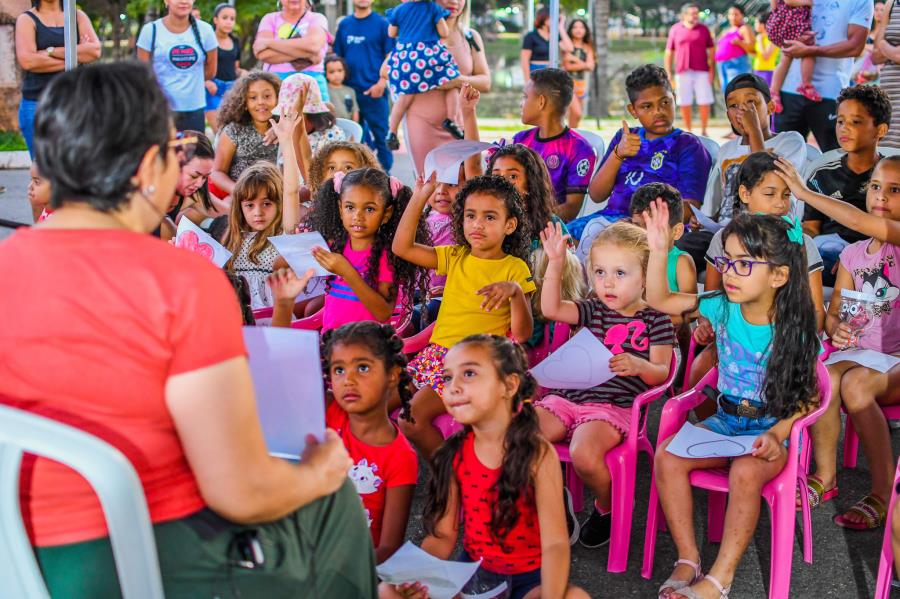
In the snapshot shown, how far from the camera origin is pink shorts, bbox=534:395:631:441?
10.2 feet

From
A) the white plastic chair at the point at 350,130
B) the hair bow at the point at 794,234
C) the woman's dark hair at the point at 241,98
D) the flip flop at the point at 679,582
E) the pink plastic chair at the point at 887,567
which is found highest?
the woman's dark hair at the point at 241,98

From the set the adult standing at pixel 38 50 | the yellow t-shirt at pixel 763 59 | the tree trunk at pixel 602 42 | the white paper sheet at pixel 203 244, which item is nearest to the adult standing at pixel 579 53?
the yellow t-shirt at pixel 763 59

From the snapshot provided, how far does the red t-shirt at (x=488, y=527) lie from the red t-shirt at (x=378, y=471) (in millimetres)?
207

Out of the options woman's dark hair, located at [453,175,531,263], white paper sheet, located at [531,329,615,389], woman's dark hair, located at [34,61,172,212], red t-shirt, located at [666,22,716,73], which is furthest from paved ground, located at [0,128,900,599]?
red t-shirt, located at [666,22,716,73]

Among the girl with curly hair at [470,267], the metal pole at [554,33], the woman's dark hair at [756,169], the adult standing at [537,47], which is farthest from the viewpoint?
the adult standing at [537,47]

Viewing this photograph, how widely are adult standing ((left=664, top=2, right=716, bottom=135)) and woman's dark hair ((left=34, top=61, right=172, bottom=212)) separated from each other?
11799 millimetres

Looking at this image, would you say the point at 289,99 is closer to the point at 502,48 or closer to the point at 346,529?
the point at 346,529

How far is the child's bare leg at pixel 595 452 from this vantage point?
9.86 ft

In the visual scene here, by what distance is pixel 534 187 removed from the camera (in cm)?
410

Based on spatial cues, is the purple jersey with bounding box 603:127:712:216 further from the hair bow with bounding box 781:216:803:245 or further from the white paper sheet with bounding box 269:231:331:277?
the white paper sheet with bounding box 269:231:331:277

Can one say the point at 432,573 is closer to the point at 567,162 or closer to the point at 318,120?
the point at 567,162

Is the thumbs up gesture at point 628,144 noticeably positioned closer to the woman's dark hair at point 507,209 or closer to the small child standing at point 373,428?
the woman's dark hair at point 507,209

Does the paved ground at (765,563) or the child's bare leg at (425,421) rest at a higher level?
the child's bare leg at (425,421)

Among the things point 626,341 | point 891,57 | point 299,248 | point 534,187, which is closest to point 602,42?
point 891,57
